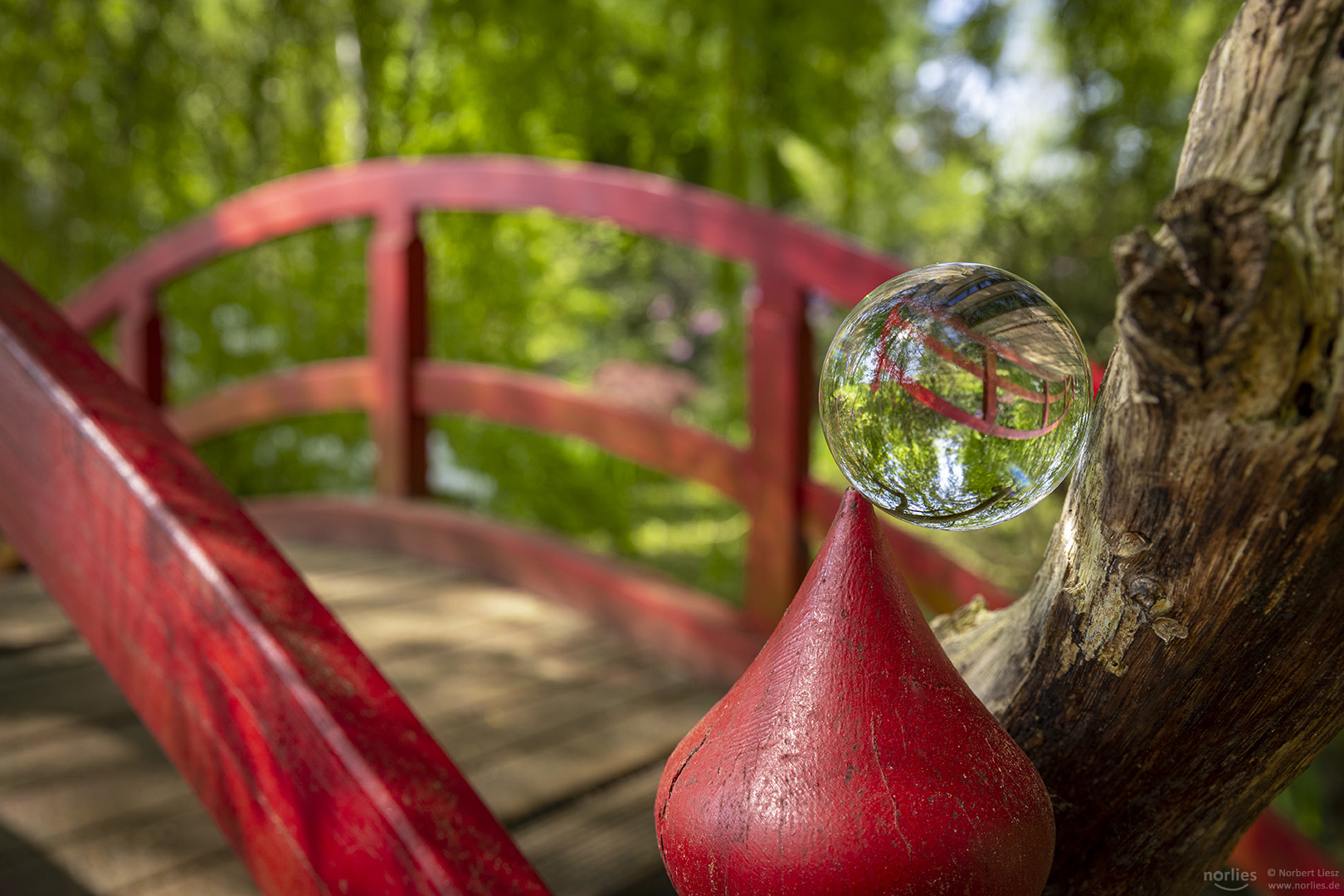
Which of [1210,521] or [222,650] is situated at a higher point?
[1210,521]

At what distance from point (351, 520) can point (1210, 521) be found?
2944 millimetres

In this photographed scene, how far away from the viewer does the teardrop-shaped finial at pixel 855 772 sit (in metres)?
0.60

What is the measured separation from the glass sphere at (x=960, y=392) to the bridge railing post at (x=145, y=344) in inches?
140

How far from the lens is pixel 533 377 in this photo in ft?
9.64

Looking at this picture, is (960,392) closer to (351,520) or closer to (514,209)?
(514,209)

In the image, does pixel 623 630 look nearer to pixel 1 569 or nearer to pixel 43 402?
pixel 43 402

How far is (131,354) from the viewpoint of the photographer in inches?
143

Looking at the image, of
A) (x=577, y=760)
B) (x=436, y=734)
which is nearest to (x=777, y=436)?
(x=577, y=760)

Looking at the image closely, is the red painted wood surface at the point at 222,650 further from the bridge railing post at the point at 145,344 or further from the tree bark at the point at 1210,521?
the bridge railing post at the point at 145,344

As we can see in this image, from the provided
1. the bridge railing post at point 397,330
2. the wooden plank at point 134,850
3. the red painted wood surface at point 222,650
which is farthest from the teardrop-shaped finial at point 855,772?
the bridge railing post at point 397,330

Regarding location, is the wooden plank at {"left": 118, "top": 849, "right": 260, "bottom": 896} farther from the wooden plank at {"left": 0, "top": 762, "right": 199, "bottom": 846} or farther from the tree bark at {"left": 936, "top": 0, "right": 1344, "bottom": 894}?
the tree bark at {"left": 936, "top": 0, "right": 1344, "bottom": 894}

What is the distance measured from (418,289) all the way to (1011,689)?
99.0 inches

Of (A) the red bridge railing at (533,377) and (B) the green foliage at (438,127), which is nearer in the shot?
(A) the red bridge railing at (533,377)

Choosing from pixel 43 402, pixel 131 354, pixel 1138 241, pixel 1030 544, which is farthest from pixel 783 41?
pixel 1138 241
